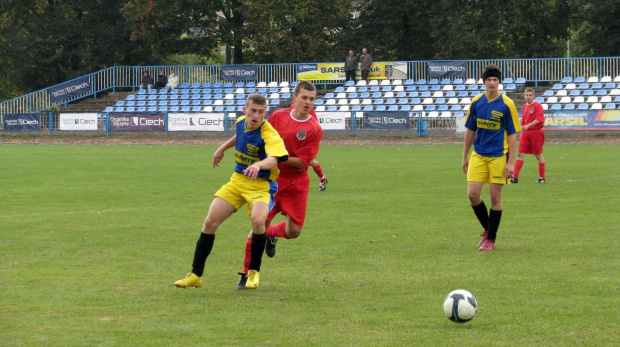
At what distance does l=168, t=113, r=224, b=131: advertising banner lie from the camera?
36.4 metres

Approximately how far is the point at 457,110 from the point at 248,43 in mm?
19819

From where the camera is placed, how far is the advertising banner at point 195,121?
36406 mm

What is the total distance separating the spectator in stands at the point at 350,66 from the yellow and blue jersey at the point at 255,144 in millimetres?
35206

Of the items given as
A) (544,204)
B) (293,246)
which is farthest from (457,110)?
(293,246)

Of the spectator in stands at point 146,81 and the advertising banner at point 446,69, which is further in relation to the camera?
the spectator in stands at point 146,81

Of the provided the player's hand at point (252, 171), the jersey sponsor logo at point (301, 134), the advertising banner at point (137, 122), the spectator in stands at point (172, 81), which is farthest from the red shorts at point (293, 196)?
the spectator in stands at point (172, 81)

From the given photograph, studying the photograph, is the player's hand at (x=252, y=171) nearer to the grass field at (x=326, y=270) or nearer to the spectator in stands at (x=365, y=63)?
the grass field at (x=326, y=270)

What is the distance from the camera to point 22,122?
130ft

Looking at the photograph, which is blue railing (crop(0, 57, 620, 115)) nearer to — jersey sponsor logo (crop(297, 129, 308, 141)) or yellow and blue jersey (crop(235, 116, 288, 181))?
jersey sponsor logo (crop(297, 129, 308, 141))

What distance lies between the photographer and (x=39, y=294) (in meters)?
7.22

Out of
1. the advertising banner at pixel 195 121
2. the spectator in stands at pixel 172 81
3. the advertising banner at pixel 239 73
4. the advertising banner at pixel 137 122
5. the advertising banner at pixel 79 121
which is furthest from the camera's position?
the advertising banner at pixel 239 73

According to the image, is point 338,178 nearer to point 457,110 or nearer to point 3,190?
point 3,190

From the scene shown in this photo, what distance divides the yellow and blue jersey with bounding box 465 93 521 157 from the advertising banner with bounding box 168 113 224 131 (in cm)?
2675

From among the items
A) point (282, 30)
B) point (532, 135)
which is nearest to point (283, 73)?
point (282, 30)
